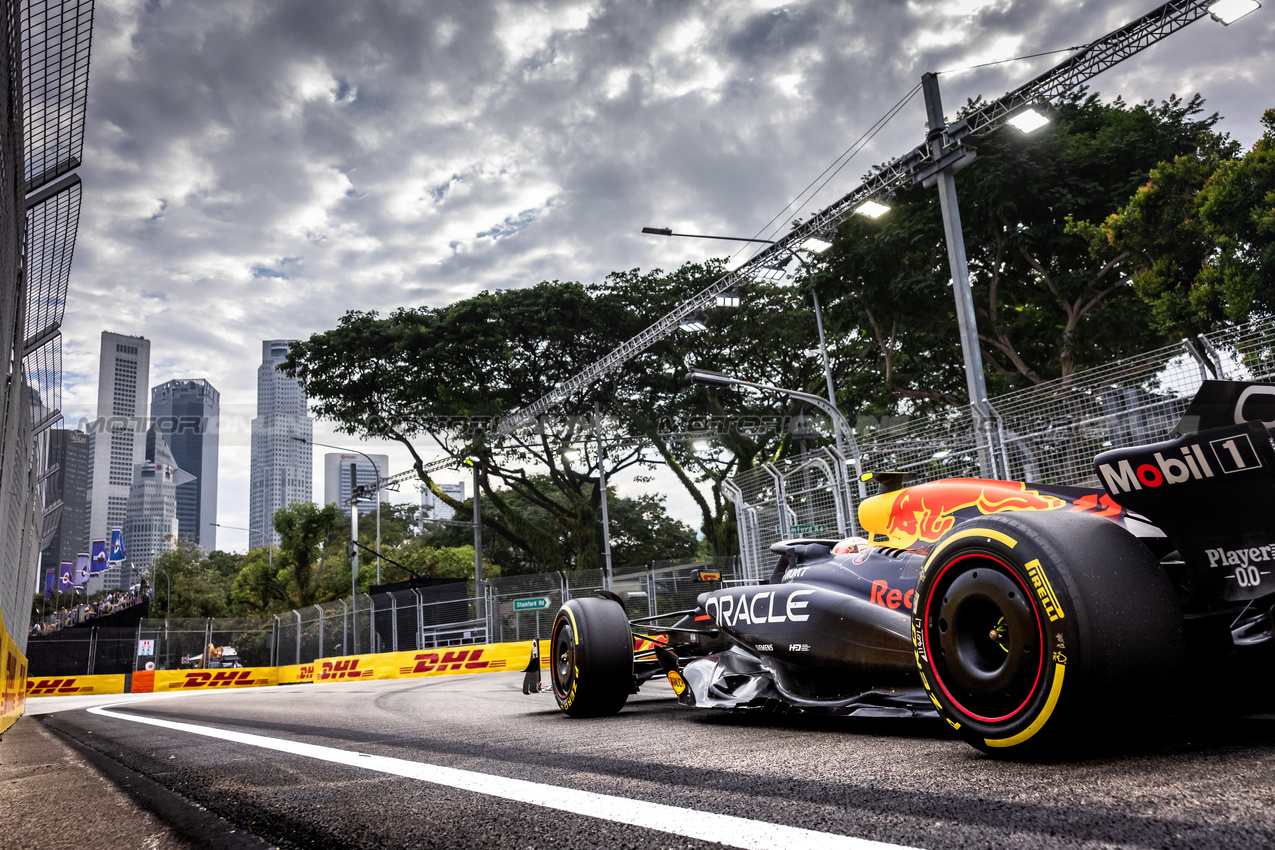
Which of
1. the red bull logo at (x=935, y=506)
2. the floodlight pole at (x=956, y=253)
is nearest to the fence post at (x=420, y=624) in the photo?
the floodlight pole at (x=956, y=253)

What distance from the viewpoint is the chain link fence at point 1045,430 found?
276 inches

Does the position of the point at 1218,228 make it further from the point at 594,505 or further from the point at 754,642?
the point at 594,505

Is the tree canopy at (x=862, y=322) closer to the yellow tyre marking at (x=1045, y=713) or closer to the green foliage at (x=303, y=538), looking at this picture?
the green foliage at (x=303, y=538)

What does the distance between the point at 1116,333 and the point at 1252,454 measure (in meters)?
18.3

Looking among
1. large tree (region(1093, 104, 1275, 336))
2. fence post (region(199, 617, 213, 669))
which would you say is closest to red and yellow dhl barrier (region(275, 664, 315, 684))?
fence post (region(199, 617, 213, 669))

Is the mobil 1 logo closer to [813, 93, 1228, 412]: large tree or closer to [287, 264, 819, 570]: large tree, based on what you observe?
[813, 93, 1228, 412]: large tree

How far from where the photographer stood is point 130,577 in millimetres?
100375

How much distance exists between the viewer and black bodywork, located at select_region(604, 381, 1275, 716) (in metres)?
2.15

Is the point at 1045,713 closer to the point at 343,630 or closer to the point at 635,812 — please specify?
the point at 635,812

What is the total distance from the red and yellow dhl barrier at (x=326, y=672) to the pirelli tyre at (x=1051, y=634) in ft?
56.2

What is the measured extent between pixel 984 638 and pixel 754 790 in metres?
0.84

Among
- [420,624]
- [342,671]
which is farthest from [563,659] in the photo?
[342,671]

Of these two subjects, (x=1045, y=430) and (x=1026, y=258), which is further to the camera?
(x=1026, y=258)

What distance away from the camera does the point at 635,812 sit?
5.79 ft
